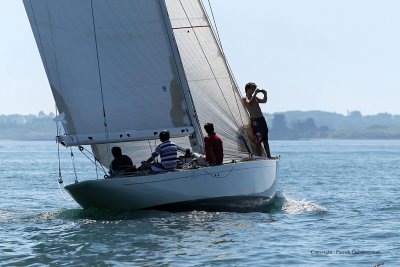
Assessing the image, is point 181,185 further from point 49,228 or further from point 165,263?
point 165,263

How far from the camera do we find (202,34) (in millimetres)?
22531

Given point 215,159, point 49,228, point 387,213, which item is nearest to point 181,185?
point 215,159

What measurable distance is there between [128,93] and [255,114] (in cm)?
413

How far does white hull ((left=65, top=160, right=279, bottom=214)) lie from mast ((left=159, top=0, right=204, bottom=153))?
1286mm

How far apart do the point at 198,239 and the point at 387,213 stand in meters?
7.63

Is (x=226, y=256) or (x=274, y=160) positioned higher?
(x=274, y=160)

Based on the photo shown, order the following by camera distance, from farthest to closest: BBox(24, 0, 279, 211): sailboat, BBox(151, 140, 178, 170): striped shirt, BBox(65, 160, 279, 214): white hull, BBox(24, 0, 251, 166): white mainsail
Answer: BBox(24, 0, 251, 166): white mainsail → BBox(151, 140, 178, 170): striped shirt → BBox(24, 0, 279, 211): sailboat → BBox(65, 160, 279, 214): white hull

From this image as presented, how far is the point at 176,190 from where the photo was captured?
18969mm

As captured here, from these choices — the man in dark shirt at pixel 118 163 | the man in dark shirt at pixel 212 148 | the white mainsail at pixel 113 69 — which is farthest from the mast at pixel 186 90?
the man in dark shirt at pixel 118 163

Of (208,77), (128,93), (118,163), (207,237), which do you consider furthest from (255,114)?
(207,237)

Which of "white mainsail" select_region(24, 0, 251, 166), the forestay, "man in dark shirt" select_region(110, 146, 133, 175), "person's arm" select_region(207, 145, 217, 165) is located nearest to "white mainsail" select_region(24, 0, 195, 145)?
"white mainsail" select_region(24, 0, 251, 166)

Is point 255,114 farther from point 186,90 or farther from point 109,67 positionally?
point 109,67

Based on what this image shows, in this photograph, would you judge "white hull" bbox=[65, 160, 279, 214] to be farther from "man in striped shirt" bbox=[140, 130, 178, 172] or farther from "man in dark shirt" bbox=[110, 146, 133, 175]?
"man in dark shirt" bbox=[110, 146, 133, 175]

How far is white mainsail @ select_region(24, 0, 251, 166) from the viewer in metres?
19.8
